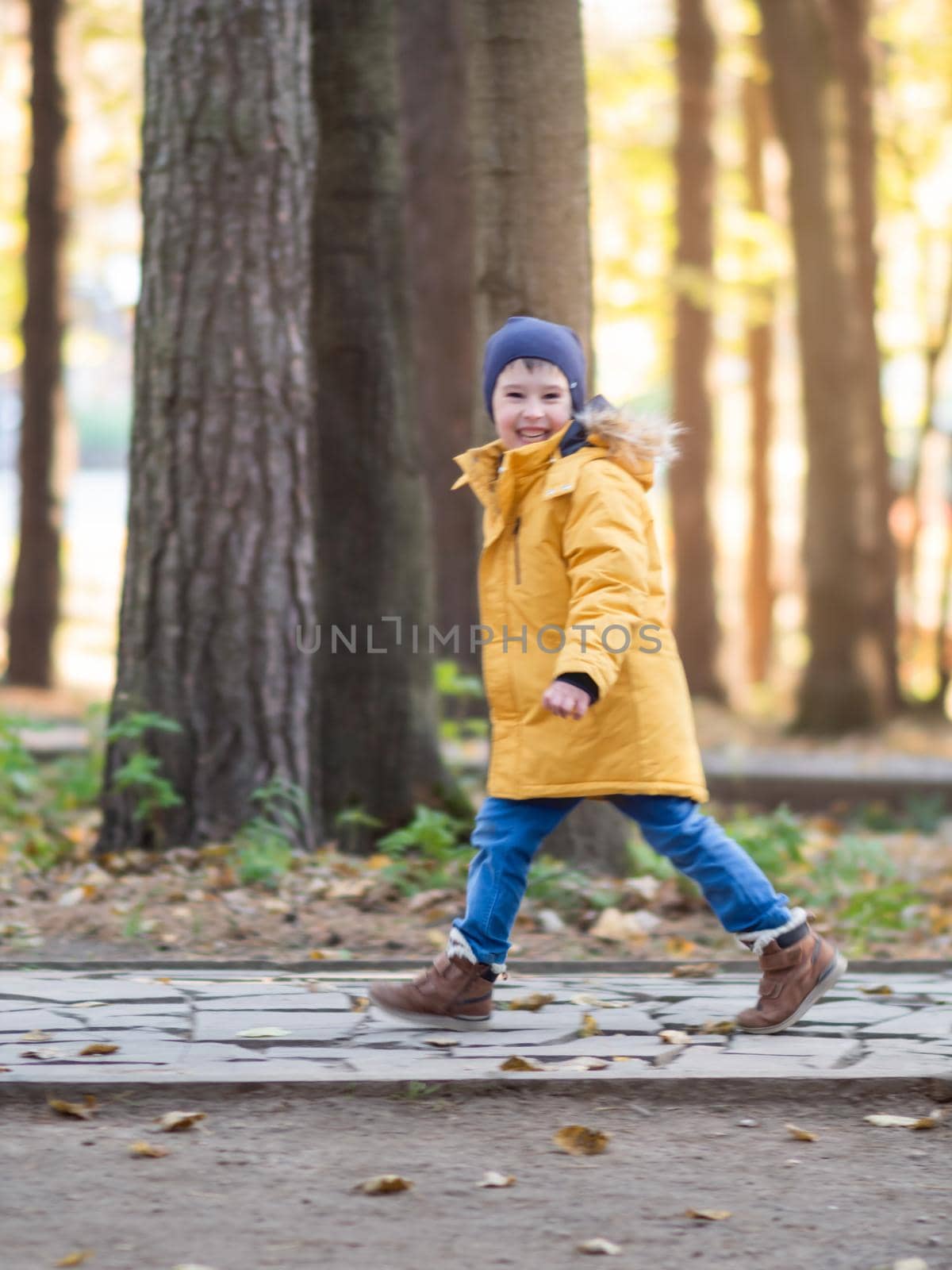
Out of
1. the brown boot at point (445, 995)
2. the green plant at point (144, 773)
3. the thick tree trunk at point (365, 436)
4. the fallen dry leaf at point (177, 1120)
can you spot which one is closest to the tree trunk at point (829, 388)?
the thick tree trunk at point (365, 436)

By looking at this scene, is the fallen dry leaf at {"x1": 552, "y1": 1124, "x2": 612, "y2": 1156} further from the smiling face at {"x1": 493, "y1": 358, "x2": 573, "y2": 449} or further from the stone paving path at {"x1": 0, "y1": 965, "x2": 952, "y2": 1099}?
the smiling face at {"x1": 493, "y1": 358, "x2": 573, "y2": 449}

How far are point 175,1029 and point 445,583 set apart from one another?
695 cm

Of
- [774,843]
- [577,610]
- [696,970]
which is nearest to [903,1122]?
[577,610]

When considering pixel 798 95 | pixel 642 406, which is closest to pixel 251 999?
pixel 642 406

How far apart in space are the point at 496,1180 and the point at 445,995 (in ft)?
3.34

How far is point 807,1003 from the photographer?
4188mm

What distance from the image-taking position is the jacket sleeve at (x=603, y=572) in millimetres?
3844

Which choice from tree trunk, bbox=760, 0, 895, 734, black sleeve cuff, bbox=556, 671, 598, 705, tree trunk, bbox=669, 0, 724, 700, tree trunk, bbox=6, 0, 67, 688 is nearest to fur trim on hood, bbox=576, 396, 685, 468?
black sleeve cuff, bbox=556, 671, 598, 705

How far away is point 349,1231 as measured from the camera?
114 inches

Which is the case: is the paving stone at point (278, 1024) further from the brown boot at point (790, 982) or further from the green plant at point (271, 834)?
the green plant at point (271, 834)

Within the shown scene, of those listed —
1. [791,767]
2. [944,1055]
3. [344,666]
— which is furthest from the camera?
[791,767]

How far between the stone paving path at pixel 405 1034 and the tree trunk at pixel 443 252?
19.9 feet

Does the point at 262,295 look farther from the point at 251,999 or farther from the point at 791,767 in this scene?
the point at 791,767

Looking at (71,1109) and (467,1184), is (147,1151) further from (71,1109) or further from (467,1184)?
(467,1184)
